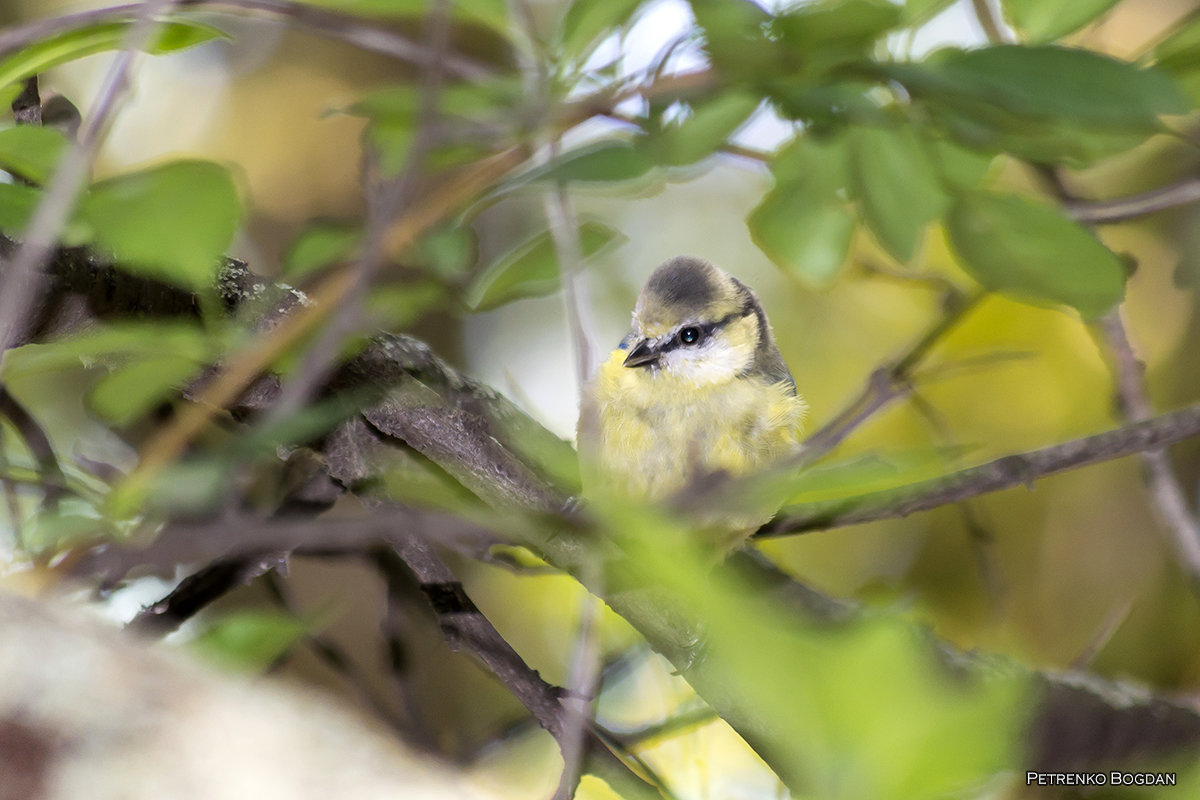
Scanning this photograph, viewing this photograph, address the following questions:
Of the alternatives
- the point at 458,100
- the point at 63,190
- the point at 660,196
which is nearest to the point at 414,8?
the point at 458,100

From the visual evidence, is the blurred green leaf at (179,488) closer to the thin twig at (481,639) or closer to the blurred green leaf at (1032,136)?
the thin twig at (481,639)

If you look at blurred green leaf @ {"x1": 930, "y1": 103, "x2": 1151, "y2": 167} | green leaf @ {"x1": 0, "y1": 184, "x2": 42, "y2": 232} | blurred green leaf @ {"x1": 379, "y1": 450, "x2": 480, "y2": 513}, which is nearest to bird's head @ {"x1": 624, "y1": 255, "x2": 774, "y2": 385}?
blurred green leaf @ {"x1": 379, "y1": 450, "x2": 480, "y2": 513}

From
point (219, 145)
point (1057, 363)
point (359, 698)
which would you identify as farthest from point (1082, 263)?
point (219, 145)

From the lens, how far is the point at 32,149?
1.61 ft

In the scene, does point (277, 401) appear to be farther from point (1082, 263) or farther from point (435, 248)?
point (1082, 263)

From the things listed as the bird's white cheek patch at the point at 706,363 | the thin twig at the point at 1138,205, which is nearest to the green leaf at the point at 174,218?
the thin twig at the point at 1138,205

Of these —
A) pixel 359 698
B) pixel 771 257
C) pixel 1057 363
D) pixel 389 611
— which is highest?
pixel 1057 363

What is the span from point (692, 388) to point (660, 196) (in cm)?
24

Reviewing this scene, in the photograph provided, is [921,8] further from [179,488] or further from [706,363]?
[706,363]

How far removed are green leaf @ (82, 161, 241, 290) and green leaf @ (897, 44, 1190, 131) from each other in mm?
333

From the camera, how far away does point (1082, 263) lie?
1.98 feet

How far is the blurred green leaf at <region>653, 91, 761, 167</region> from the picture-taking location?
608 mm

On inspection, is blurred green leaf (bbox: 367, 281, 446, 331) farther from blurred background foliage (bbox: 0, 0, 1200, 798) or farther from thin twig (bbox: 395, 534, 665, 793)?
thin twig (bbox: 395, 534, 665, 793)

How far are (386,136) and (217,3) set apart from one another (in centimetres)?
18
